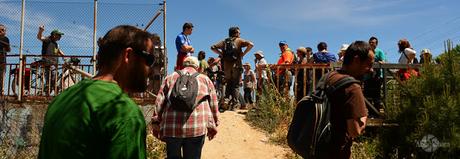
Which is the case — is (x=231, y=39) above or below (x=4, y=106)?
above

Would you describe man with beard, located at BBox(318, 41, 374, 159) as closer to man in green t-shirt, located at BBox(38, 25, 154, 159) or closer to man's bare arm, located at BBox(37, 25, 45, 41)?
man in green t-shirt, located at BBox(38, 25, 154, 159)

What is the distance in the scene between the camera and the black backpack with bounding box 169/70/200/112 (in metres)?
4.59

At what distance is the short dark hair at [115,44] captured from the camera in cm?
187

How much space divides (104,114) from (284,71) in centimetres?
830

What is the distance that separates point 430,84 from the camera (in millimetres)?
6871

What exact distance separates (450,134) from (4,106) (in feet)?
19.0

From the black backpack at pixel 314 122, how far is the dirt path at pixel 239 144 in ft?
14.8

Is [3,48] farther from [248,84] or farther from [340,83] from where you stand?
[340,83]

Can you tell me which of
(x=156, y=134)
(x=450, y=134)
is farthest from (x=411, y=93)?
(x=156, y=134)

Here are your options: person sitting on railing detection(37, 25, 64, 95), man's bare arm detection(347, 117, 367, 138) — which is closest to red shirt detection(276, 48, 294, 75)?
person sitting on railing detection(37, 25, 64, 95)

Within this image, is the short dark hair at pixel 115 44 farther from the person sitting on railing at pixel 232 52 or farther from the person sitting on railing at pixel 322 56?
the person sitting on railing at pixel 322 56

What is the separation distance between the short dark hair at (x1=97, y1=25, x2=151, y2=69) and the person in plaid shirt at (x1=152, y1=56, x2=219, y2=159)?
2.72 metres

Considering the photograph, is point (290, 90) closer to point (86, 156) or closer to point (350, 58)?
point (350, 58)

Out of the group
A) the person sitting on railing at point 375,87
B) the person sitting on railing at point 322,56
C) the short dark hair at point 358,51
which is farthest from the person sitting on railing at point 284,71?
the short dark hair at point 358,51
